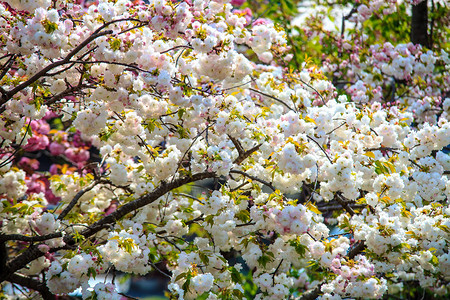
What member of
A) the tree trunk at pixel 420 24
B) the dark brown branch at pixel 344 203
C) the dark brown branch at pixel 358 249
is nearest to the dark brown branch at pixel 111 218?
the dark brown branch at pixel 344 203

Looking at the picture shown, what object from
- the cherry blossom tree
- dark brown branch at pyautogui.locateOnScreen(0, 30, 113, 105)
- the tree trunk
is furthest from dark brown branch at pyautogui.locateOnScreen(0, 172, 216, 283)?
the tree trunk

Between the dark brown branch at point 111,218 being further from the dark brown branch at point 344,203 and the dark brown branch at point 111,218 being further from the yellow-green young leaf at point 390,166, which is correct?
the yellow-green young leaf at point 390,166

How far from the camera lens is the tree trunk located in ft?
23.1

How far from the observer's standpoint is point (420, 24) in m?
7.11

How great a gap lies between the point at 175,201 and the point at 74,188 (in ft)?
3.79

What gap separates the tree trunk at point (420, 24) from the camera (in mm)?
7031

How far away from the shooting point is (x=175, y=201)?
15.7ft

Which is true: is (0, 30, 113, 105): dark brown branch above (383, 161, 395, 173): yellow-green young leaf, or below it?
above

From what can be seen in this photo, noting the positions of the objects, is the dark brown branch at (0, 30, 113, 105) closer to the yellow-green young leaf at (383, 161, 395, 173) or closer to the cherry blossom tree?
the cherry blossom tree

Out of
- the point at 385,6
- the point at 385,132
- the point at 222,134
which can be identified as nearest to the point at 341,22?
the point at 385,6

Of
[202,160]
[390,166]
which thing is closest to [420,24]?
[390,166]

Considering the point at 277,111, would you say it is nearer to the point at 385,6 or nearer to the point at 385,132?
the point at 385,132

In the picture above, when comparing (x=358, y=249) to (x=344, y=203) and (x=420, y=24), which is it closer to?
(x=344, y=203)

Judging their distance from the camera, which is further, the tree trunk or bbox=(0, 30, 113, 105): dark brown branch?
the tree trunk
